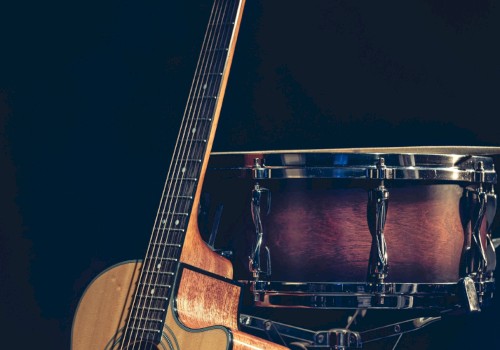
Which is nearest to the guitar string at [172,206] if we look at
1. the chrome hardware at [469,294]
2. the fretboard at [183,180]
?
the fretboard at [183,180]

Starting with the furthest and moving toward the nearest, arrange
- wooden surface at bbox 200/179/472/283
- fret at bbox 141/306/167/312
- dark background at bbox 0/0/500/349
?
1. dark background at bbox 0/0/500/349
2. wooden surface at bbox 200/179/472/283
3. fret at bbox 141/306/167/312

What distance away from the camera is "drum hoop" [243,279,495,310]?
6.31 ft

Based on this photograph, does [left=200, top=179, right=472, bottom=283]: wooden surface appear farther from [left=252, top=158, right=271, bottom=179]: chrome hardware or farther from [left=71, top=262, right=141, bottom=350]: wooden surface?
[left=71, top=262, right=141, bottom=350]: wooden surface

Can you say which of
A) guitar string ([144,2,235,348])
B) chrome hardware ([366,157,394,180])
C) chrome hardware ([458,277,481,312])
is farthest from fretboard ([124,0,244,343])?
chrome hardware ([458,277,481,312])

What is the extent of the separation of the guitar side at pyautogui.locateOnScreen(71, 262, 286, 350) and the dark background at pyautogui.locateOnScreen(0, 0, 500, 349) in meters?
0.61

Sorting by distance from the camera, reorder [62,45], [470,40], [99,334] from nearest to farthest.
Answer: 1. [99,334]
2. [470,40]
3. [62,45]

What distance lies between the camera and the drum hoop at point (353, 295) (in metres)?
1.92

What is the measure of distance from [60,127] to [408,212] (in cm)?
121

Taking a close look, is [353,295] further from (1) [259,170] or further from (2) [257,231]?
(1) [259,170]

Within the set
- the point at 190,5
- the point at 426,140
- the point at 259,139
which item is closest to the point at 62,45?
the point at 190,5

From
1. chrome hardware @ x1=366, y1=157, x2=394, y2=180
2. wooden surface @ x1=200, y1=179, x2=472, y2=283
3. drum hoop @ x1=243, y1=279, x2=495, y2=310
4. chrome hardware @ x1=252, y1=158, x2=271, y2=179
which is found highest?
chrome hardware @ x1=366, y1=157, x2=394, y2=180

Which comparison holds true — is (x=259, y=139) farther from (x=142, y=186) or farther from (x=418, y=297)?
(x=418, y=297)

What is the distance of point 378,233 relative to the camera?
1.92 m

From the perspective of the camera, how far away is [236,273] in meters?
2.02
